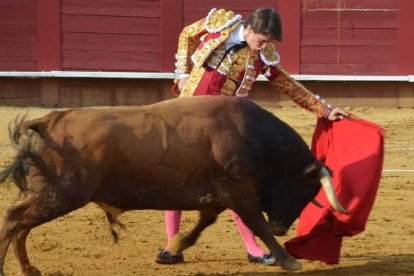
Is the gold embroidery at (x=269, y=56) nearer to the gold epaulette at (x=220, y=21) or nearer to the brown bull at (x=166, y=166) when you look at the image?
the gold epaulette at (x=220, y=21)

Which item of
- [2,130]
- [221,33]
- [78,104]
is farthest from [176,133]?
[78,104]

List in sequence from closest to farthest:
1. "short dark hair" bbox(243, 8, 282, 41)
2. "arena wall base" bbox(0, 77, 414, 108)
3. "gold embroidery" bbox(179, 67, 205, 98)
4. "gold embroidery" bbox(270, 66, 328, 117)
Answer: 1. "short dark hair" bbox(243, 8, 282, 41)
2. "gold embroidery" bbox(179, 67, 205, 98)
3. "gold embroidery" bbox(270, 66, 328, 117)
4. "arena wall base" bbox(0, 77, 414, 108)

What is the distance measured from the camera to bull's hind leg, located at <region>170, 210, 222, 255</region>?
4.47m

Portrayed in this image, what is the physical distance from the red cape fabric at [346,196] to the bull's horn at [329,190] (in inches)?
7.2

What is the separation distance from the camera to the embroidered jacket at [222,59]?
4.52 meters

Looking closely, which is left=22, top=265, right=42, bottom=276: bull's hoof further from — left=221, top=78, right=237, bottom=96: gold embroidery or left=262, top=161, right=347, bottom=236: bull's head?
left=221, top=78, right=237, bottom=96: gold embroidery

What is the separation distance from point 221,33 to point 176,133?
65cm

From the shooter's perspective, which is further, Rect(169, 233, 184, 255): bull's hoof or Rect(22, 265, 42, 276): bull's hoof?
Rect(169, 233, 184, 255): bull's hoof

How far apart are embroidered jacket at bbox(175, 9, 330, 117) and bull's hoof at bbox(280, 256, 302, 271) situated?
0.75 meters

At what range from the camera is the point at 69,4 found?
1068 centimetres

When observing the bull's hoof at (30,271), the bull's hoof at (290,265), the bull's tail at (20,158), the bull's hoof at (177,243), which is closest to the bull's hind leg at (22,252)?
the bull's hoof at (30,271)

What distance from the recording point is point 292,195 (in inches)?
171

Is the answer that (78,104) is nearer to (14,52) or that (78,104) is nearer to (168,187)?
(14,52)

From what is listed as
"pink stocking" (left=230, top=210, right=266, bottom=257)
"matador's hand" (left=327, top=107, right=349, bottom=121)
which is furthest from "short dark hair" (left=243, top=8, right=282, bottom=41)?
"pink stocking" (left=230, top=210, right=266, bottom=257)
